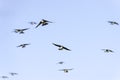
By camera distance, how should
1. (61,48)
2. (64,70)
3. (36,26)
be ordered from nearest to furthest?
1. (36,26)
2. (61,48)
3. (64,70)

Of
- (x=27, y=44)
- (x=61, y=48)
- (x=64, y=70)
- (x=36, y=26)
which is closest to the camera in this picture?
(x=36, y=26)

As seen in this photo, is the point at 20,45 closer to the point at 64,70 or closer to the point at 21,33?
the point at 21,33

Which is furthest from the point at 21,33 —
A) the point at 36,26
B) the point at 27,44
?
the point at 36,26

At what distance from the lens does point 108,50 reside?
354 feet

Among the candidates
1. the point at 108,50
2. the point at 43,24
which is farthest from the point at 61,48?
the point at 108,50

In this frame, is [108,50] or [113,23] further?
[108,50]

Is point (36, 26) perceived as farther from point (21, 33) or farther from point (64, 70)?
point (64, 70)

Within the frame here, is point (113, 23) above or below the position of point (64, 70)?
above

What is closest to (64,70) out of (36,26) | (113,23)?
(113,23)

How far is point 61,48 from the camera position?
95.1m

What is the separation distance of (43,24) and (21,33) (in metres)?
9.60

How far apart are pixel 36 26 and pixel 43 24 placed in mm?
4279

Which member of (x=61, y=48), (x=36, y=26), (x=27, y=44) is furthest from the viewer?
(x=27, y=44)

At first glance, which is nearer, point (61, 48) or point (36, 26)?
point (36, 26)
